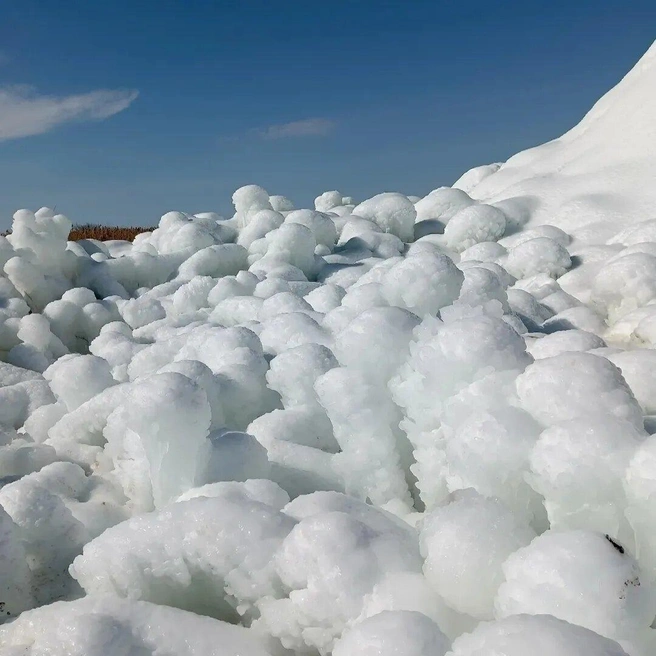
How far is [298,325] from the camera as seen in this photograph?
3291 mm

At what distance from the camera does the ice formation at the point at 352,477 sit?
1.46 meters

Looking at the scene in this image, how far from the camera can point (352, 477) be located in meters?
2.30

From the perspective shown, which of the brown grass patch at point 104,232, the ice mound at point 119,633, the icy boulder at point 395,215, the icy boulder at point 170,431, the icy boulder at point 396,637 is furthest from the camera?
the brown grass patch at point 104,232

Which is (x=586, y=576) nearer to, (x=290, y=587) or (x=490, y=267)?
(x=290, y=587)

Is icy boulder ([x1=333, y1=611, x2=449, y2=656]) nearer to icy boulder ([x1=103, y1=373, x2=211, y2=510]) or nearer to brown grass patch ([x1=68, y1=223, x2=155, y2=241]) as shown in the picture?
icy boulder ([x1=103, y1=373, x2=211, y2=510])

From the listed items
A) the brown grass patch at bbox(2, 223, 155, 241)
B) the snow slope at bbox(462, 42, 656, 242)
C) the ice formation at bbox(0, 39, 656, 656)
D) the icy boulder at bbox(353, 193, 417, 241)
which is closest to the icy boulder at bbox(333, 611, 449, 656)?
the ice formation at bbox(0, 39, 656, 656)

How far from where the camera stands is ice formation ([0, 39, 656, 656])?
1.46 m

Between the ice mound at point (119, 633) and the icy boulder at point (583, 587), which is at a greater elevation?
the icy boulder at point (583, 587)

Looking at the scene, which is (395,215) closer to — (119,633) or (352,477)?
(352,477)

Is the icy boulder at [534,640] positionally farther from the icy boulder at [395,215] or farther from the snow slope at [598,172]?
the icy boulder at [395,215]

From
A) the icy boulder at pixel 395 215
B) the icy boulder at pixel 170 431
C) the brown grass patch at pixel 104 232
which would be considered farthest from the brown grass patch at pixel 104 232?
the icy boulder at pixel 170 431

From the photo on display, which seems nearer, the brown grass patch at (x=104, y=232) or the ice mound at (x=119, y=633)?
the ice mound at (x=119, y=633)

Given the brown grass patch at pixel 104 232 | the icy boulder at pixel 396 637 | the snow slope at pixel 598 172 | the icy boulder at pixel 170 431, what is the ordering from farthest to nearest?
the brown grass patch at pixel 104 232 < the snow slope at pixel 598 172 < the icy boulder at pixel 170 431 < the icy boulder at pixel 396 637

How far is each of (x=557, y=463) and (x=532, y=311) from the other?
2.07 metres
